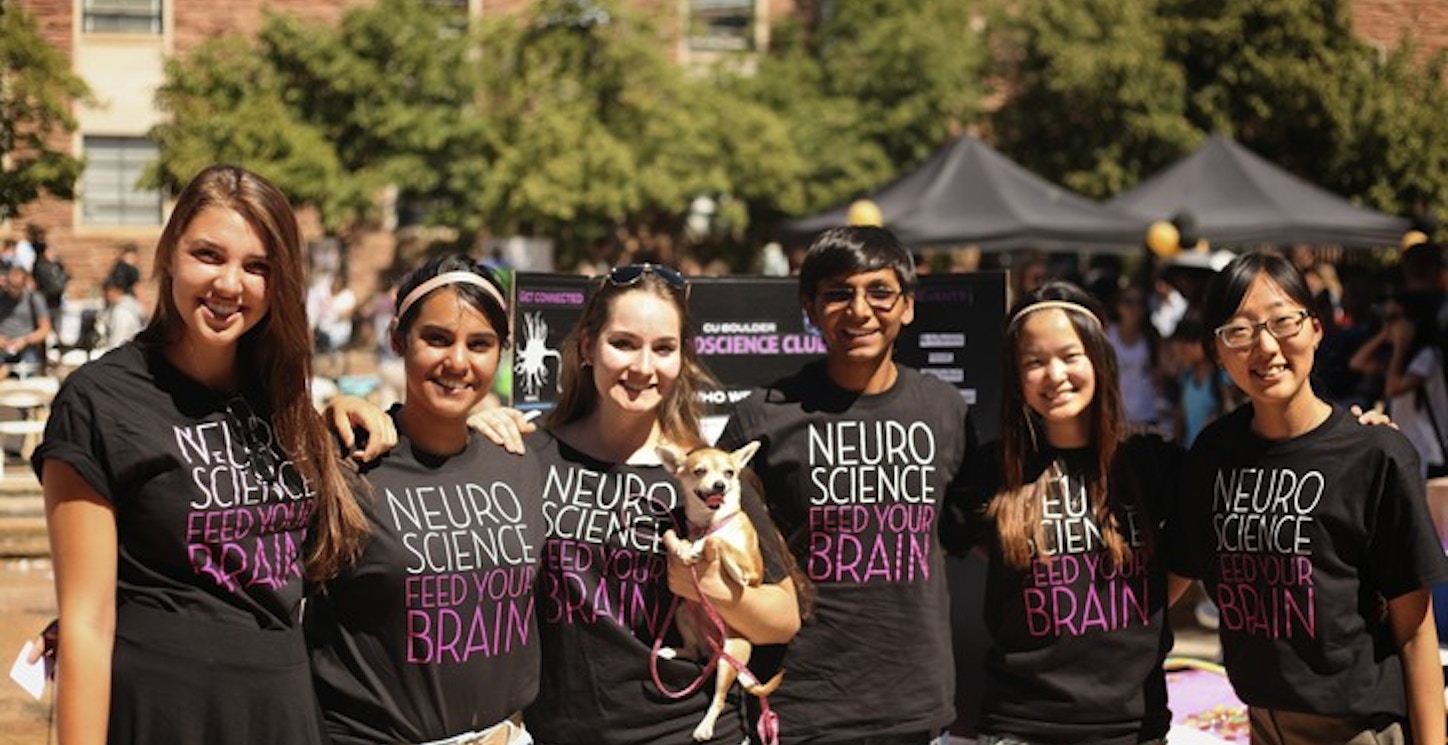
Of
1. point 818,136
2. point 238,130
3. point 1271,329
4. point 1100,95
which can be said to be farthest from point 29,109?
point 1100,95

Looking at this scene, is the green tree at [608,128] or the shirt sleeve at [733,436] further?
the green tree at [608,128]

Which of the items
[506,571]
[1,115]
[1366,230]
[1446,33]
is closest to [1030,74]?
[1446,33]

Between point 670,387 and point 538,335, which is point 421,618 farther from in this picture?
point 538,335

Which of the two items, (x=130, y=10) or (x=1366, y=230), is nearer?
(x=1366, y=230)

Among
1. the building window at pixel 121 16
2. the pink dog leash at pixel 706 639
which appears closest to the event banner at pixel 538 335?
the pink dog leash at pixel 706 639

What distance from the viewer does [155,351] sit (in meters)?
3.06

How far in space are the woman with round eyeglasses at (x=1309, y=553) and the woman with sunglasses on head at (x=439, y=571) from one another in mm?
1618

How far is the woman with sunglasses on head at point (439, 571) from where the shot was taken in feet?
10.9

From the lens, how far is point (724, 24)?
29906 mm

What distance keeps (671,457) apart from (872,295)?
74 centimetres

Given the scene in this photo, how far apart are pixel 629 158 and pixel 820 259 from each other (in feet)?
64.5

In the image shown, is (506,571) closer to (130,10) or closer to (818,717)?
(818,717)

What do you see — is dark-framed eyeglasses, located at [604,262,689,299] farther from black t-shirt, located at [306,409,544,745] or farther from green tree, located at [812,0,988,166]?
green tree, located at [812,0,988,166]

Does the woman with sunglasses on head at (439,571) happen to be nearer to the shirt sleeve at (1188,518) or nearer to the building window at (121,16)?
the shirt sleeve at (1188,518)
